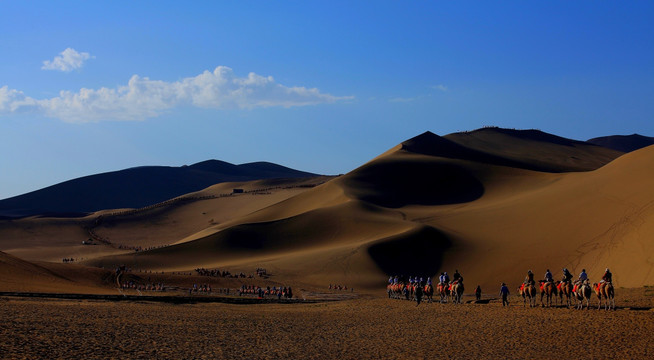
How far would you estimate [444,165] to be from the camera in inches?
3812

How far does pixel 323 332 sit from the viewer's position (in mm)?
23938

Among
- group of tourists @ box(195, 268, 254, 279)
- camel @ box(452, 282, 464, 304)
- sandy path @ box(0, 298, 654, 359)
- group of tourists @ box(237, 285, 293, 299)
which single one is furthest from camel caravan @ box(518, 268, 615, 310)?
group of tourists @ box(195, 268, 254, 279)

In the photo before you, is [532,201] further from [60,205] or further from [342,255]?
[60,205]

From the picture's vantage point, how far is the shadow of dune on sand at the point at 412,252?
57.7 metres

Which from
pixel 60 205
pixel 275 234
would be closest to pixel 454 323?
pixel 275 234

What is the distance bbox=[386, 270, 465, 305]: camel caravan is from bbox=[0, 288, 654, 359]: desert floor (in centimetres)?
350

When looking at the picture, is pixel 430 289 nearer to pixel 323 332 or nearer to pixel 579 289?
pixel 579 289

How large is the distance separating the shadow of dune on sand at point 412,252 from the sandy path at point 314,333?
2684 centimetres

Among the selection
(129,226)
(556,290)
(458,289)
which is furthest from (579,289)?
(129,226)

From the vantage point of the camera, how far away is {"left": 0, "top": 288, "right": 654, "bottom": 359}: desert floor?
60.6 feet

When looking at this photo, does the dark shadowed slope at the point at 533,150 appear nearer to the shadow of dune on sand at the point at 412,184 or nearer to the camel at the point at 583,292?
the shadow of dune on sand at the point at 412,184

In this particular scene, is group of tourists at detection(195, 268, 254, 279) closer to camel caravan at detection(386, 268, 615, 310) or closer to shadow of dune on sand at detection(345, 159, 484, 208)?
camel caravan at detection(386, 268, 615, 310)

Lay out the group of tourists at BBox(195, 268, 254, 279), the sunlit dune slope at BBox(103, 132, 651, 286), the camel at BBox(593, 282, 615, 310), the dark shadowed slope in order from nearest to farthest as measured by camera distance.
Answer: the camel at BBox(593, 282, 615, 310)
the sunlit dune slope at BBox(103, 132, 651, 286)
the group of tourists at BBox(195, 268, 254, 279)
the dark shadowed slope

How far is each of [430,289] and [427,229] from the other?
2628 centimetres
